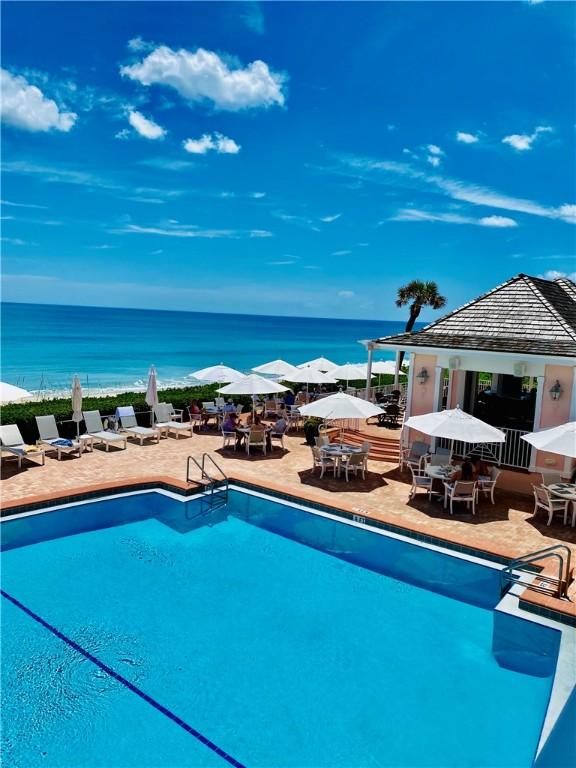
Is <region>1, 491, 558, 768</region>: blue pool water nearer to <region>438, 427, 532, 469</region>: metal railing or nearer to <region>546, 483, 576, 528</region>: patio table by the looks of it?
<region>546, 483, 576, 528</region>: patio table

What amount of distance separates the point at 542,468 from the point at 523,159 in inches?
1127

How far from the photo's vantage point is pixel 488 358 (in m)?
14.9

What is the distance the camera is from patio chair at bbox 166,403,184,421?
20.0m

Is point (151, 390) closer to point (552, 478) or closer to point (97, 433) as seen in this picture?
point (97, 433)

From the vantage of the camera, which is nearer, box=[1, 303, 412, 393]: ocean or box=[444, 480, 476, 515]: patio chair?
box=[444, 480, 476, 515]: patio chair

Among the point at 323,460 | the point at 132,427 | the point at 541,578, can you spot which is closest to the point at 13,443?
the point at 132,427

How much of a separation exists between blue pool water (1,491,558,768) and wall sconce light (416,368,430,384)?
6.41m

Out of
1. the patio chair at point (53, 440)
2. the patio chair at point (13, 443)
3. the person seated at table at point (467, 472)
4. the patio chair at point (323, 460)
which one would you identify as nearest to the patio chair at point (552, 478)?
the person seated at table at point (467, 472)

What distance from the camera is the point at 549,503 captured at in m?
11.7

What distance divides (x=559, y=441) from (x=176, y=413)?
1471 cm

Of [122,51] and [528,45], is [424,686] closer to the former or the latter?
Answer: [528,45]

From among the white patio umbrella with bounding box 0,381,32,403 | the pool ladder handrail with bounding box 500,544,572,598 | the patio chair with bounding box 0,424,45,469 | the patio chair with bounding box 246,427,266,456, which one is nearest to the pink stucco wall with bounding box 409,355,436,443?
the patio chair with bounding box 246,427,266,456

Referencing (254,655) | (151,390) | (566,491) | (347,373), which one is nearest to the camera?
(254,655)

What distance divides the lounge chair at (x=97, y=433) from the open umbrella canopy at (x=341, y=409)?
20.4ft
